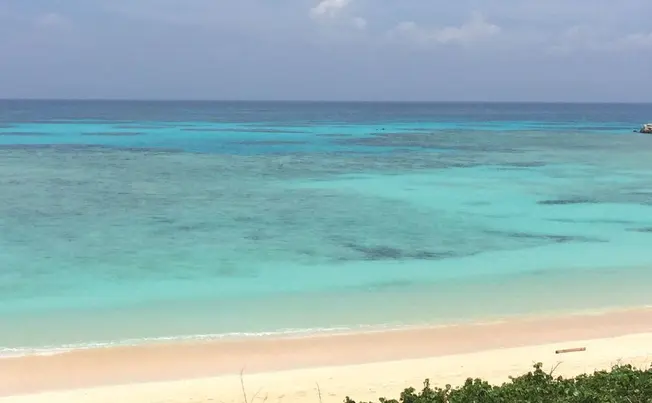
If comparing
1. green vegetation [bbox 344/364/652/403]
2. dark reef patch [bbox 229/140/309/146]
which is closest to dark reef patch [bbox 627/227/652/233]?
green vegetation [bbox 344/364/652/403]

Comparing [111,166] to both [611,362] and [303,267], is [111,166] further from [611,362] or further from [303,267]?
[611,362]

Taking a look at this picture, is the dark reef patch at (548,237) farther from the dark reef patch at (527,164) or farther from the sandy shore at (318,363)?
the dark reef patch at (527,164)

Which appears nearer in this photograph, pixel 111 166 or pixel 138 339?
pixel 138 339

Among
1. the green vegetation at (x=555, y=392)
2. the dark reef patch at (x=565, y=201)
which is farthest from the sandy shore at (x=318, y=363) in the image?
the dark reef patch at (x=565, y=201)

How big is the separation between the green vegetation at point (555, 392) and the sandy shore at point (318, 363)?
161cm

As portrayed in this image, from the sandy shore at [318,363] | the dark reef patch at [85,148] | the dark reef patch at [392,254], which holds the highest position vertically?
the dark reef patch at [85,148]

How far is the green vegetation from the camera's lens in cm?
523

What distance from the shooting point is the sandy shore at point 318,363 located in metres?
7.12

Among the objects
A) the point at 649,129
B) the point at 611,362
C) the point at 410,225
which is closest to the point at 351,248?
the point at 410,225

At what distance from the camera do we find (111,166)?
95.2ft

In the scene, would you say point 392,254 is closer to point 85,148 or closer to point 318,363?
point 318,363

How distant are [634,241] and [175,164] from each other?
65.7 feet

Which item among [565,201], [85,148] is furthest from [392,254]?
[85,148]

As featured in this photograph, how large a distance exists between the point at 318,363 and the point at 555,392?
3392 millimetres
